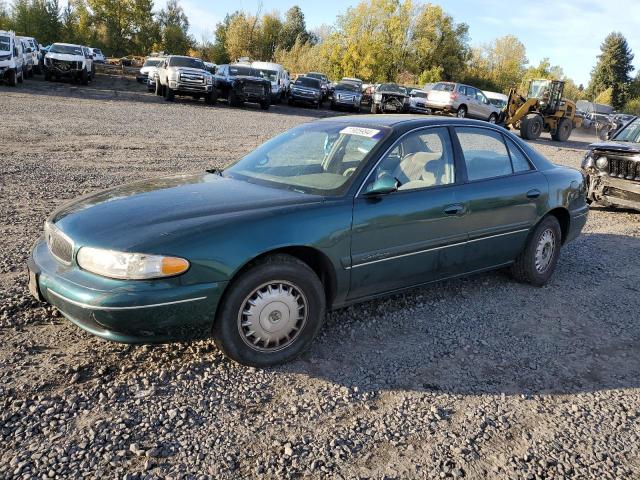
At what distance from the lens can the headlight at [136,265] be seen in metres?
3.06

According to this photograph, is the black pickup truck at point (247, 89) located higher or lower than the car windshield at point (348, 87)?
lower

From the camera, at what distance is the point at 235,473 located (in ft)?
8.48

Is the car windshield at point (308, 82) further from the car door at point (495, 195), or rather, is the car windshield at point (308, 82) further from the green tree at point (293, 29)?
the green tree at point (293, 29)

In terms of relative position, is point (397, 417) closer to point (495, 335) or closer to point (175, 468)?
point (175, 468)

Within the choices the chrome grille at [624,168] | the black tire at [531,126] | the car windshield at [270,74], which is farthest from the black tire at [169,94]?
the chrome grille at [624,168]

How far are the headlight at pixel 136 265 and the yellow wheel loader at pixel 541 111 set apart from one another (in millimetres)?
22102

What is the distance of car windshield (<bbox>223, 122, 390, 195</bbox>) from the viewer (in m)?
4.00

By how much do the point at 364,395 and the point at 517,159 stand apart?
2.92 m

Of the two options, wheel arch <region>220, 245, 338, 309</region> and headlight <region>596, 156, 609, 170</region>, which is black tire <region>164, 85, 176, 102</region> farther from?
wheel arch <region>220, 245, 338, 309</region>

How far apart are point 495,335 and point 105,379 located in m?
2.77

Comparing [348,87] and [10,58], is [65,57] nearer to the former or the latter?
[10,58]

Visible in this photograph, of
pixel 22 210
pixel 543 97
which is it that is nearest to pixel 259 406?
pixel 22 210

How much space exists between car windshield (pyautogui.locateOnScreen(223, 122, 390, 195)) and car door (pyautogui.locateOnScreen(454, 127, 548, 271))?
89 cm

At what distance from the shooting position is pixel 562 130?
80.1ft
